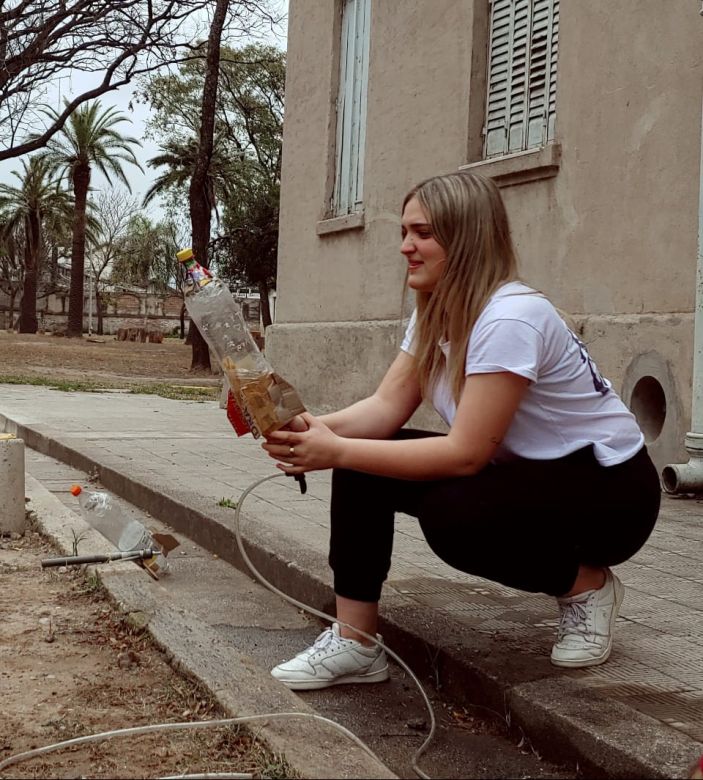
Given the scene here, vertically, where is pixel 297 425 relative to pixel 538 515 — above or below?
above

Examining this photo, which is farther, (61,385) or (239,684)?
(61,385)

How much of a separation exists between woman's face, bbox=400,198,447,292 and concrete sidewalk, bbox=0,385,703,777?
1.14 metres

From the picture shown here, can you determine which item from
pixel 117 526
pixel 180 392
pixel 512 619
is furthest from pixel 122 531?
pixel 180 392

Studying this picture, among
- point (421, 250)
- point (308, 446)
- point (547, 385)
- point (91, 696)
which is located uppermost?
point (421, 250)

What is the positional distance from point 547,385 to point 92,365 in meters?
24.5

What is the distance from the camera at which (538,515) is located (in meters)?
2.86

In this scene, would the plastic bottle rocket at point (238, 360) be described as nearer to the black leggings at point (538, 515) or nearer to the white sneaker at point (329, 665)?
the black leggings at point (538, 515)

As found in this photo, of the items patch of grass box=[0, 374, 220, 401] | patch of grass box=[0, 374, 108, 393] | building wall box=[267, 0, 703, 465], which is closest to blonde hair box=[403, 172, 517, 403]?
building wall box=[267, 0, 703, 465]

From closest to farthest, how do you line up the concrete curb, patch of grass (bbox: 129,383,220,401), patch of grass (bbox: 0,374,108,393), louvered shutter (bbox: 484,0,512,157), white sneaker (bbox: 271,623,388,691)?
1. the concrete curb
2. white sneaker (bbox: 271,623,388,691)
3. louvered shutter (bbox: 484,0,512,157)
4. patch of grass (bbox: 129,383,220,401)
5. patch of grass (bbox: 0,374,108,393)

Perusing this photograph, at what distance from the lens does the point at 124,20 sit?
19.8 metres

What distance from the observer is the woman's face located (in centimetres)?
294

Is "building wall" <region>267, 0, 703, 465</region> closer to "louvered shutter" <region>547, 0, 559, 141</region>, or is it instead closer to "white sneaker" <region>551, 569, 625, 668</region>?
"louvered shutter" <region>547, 0, 559, 141</region>

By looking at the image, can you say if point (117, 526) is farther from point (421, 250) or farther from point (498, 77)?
point (498, 77)

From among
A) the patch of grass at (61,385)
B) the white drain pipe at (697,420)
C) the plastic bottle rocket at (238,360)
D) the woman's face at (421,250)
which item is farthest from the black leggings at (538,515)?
the patch of grass at (61,385)
